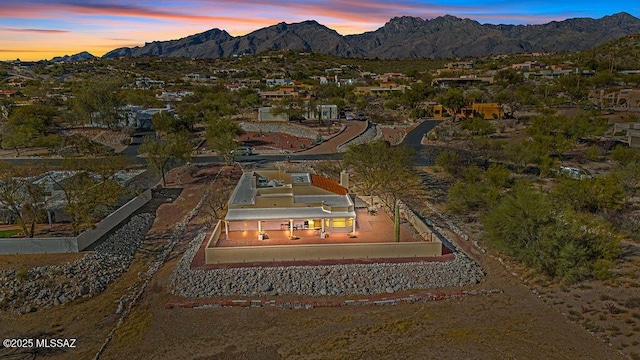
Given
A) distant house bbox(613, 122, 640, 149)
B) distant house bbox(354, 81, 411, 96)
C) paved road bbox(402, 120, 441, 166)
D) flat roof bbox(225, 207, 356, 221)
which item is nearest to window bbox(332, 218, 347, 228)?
flat roof bbox(225, 207, 356, 221)

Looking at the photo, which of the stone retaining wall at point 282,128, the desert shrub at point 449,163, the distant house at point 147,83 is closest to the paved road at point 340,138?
the stone retaining wall at point 282,128

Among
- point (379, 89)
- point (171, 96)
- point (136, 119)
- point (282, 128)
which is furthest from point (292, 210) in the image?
point (379, 89)

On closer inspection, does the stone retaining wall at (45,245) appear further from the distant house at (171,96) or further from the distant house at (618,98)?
the distant house at (618,98)

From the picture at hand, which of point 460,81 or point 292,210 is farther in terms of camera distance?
point 460,81

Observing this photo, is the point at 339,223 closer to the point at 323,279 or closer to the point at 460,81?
the point at 323,279

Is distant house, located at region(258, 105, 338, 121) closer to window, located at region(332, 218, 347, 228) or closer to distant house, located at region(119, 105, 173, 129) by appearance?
distant house, located at region(119, 105, 173, 129)

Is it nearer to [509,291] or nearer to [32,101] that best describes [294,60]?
[32,101]
